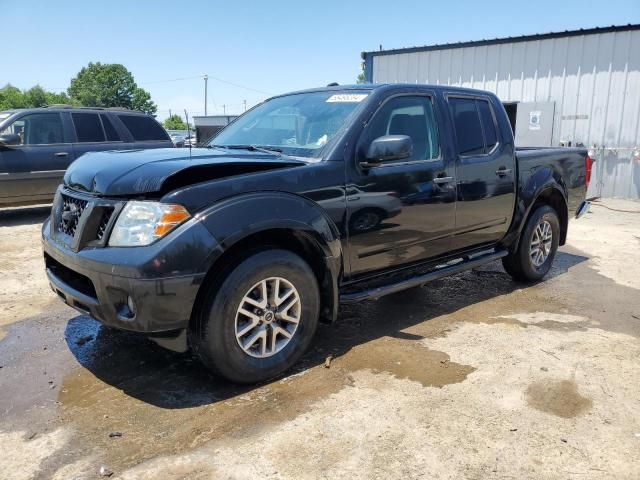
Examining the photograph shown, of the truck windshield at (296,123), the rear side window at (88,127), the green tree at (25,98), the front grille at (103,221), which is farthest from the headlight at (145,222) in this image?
the green tree at (25,98)

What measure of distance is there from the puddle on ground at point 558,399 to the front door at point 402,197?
132cm

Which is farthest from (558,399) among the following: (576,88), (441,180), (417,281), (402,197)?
(576,88)

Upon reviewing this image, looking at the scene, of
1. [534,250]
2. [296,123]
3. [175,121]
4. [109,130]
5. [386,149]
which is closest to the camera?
[386,149]

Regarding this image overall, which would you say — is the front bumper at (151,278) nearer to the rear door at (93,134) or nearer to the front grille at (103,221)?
the front grille at (103,221)

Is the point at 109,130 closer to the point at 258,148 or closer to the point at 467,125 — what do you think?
the point at 258,148

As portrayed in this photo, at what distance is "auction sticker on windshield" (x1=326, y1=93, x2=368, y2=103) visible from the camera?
12.9ft

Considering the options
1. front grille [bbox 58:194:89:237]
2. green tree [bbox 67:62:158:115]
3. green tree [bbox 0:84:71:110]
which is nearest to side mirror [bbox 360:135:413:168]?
front grille [bbox 58:194:89:237]

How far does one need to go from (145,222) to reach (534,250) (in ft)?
13.5

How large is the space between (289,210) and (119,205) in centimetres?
96

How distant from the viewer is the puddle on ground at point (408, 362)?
3.45 metres

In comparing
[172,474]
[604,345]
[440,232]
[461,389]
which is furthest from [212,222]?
[604,345]

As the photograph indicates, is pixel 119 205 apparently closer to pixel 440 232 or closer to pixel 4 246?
pixel 440 232

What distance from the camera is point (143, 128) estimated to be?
9711 millimetres

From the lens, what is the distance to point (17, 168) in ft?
27.5
